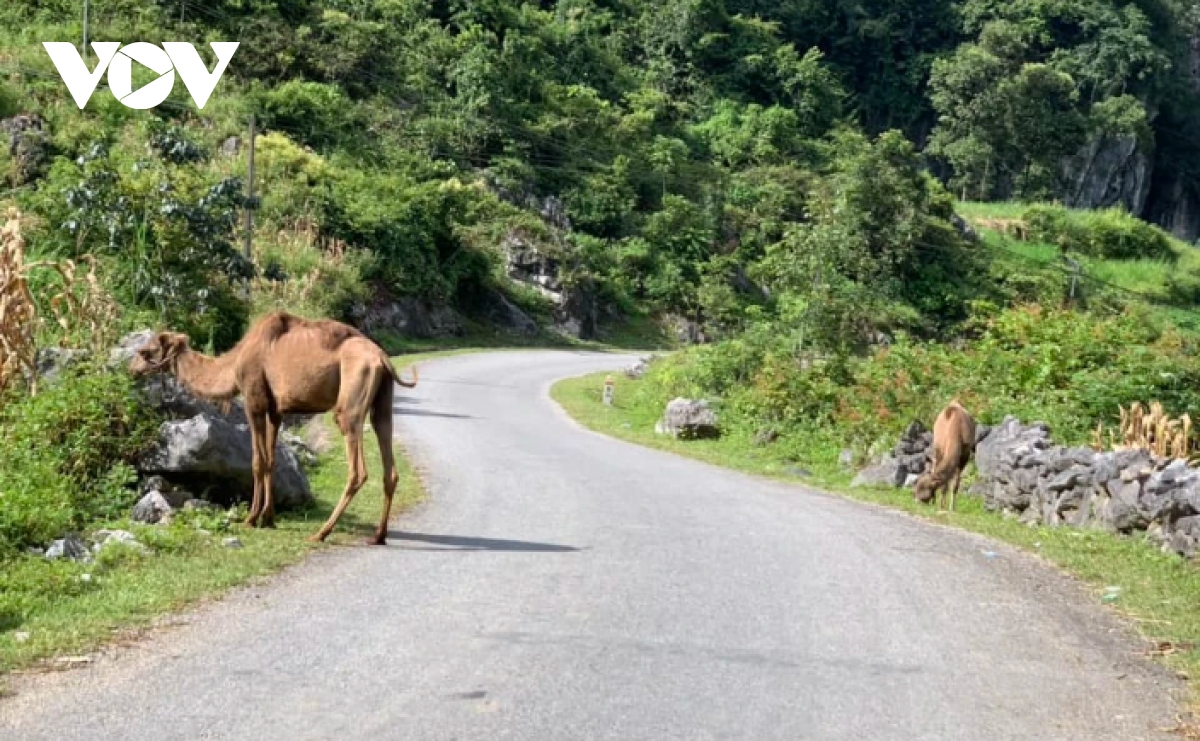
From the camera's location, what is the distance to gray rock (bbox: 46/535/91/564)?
9414mm

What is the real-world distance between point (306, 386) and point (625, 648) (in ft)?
14.3

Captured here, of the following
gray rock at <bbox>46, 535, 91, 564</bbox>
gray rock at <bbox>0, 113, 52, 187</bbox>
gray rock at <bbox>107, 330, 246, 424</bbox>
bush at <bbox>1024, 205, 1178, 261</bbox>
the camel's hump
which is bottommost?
Answer: gray rock at <bbox>46, 535, 91, 564</bbox>

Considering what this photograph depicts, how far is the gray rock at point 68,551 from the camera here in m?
9.41

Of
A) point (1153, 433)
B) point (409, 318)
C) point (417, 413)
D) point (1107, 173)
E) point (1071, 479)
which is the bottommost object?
point (417, 413)

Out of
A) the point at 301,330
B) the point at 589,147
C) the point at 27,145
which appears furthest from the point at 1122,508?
the point at 589,147

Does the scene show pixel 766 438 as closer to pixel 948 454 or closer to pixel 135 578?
pixel 948 454

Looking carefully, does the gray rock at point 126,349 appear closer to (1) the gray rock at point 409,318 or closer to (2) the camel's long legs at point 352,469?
(2) the camel's long legs at point 352,469

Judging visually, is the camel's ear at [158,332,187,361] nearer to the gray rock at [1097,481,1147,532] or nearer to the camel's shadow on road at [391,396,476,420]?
the gray rock at [1097,481,1147,532]

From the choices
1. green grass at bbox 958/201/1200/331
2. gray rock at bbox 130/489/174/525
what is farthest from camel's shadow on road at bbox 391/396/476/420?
green grass at bbox 958/201/1200/331

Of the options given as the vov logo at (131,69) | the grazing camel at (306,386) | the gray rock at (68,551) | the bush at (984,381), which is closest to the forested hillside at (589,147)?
the vov logo at (131,69)

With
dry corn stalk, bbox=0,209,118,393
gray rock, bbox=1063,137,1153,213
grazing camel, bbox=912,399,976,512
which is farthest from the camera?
gray rock, bbox=1063,137,1153,213

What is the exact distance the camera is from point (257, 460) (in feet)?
36.1

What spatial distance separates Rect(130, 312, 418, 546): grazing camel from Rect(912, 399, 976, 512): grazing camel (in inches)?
344

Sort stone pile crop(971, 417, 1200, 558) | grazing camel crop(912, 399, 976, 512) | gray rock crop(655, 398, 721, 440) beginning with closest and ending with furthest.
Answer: stone pile crop(971, 417, 1200, 558) < grazing camel crop(912, 399, 976, 512) < gray rock crop(655, 398, 721, 440)
